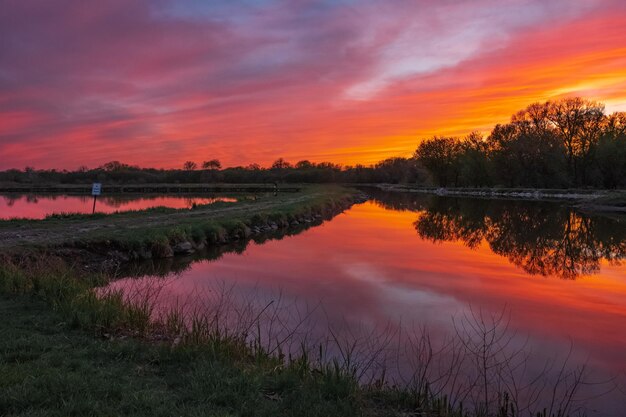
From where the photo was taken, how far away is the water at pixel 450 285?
891 cm

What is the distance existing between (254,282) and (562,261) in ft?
41.7

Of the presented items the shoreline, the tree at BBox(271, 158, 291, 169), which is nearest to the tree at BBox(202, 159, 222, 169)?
the tree at BBox(271, 158, 291, 169)

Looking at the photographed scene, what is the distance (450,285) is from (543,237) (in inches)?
553

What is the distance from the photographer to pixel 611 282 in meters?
14.1

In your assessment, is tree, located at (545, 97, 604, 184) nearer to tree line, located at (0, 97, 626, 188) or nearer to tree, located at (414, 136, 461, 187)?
tree line, located at (0, 97, 626, 188)

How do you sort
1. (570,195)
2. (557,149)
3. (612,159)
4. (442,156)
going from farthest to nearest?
1. (442,156)
2. (557,149)
3. (612,159)
4. (570,195)

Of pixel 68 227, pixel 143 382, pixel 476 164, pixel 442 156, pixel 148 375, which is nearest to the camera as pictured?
pixel 143 382

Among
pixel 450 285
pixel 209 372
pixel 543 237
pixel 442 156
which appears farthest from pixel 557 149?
pixel 209 372

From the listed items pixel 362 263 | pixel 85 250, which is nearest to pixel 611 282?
pixel 362 263

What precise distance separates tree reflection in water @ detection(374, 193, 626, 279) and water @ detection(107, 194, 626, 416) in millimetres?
91

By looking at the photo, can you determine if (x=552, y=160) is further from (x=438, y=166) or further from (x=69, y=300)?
(x=69, y=300)

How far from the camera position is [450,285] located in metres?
13.6

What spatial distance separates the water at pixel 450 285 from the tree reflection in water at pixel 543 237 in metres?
0.09

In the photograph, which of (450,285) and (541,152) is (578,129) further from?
(450,285)
